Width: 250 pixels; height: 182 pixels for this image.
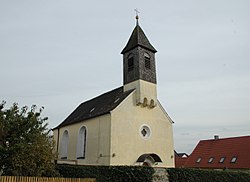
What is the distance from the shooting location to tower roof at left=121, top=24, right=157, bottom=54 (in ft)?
85.0

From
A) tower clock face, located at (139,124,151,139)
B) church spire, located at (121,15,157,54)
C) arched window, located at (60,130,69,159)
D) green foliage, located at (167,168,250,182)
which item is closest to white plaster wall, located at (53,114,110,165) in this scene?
arched window, located at (60,130,69,159)

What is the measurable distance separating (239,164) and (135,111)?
1798 cm

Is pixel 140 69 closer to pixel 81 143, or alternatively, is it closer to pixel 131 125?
pixel 131 125

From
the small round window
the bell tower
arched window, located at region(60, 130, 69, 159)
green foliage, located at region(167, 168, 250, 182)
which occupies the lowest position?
green foliage, located at region(167, 168, 250, 182)

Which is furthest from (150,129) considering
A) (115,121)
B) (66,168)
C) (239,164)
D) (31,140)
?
(239,164)

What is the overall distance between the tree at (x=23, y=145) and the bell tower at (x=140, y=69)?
9.83 metres

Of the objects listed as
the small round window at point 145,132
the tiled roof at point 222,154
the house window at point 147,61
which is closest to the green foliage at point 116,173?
the small round window at point 145,132

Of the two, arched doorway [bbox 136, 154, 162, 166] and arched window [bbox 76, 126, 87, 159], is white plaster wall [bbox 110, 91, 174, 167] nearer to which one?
arched doorway [bbox 136, 154, 162, 166]

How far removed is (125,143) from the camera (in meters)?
22.3

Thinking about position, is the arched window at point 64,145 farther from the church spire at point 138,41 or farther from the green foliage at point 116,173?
the green foliage at point 116,173

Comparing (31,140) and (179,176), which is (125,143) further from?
(31,140)

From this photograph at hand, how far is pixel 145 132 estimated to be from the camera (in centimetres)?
2434

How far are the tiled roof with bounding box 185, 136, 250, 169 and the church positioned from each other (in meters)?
13.8

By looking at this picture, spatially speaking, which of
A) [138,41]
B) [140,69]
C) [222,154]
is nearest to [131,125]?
[140,69]
